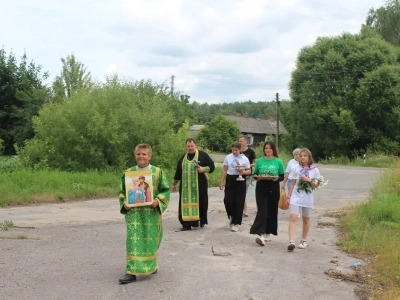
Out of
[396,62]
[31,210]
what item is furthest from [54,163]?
[396,62]

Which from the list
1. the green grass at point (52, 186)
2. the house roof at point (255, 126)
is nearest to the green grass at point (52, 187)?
the green grass at point (52, 186)

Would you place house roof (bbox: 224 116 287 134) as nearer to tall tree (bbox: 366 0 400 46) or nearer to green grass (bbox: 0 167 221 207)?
tall tree (bbox: 366 0 400 46)

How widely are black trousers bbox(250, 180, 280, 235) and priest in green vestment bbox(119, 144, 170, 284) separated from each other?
2.89 meters

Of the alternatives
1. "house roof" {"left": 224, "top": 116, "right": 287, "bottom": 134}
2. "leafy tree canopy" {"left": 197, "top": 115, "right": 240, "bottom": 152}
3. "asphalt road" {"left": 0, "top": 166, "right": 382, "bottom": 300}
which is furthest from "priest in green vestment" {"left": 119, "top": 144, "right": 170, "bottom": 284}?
"house roof" {"left": 224, "top": 116, "right": 287, "bottom": 134}

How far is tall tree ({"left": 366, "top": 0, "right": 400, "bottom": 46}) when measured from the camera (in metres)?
54.1

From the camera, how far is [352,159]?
45656 mm

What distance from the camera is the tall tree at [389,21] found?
54.1 meters

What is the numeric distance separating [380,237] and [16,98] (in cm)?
3224

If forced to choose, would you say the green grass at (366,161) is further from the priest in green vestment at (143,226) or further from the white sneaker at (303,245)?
the priest in green vestment at (143,226)

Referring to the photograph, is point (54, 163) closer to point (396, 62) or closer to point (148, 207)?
point (148, 207)

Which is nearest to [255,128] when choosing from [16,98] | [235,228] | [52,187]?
[16,98]

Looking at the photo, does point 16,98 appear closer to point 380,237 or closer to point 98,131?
point 98,131

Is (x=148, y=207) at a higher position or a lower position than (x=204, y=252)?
higher

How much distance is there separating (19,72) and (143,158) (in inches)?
1318
